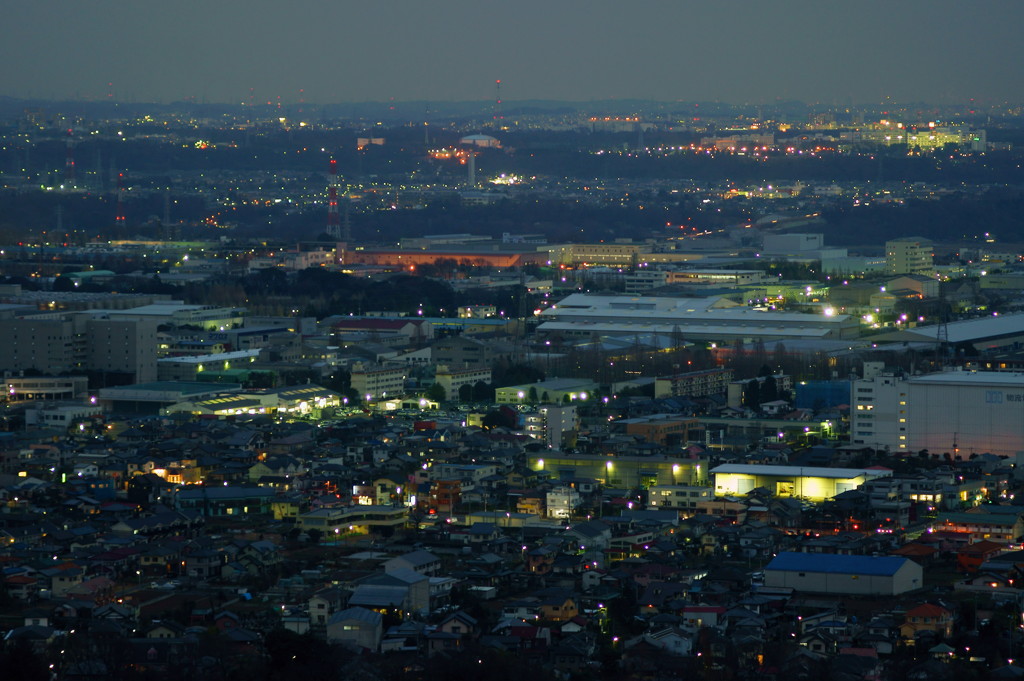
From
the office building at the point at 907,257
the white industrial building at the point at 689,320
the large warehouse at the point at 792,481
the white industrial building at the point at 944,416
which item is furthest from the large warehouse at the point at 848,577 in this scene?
the office building at the point at 907,257

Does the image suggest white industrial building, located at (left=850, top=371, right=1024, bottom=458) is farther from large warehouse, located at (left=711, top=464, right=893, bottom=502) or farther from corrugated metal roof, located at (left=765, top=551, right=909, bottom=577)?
corrugated metal roof, located at (left=765, top=551, right=909, bottom=577)

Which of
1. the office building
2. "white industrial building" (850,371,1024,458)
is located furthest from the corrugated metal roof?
the office building

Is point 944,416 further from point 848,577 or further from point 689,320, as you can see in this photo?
point 689,320

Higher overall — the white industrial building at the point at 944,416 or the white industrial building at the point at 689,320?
the white industrial building at the point at 944,416

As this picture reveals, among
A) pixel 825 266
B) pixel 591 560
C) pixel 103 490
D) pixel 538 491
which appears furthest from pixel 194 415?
pixel 825 266

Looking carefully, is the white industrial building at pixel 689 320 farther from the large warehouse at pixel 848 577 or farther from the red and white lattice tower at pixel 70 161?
the red and white lattice tower at pixel 70 161

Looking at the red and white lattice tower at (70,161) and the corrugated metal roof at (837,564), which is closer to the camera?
the corrugated metal roof at (837,564)

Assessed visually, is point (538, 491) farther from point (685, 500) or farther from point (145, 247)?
point (145, 247)
